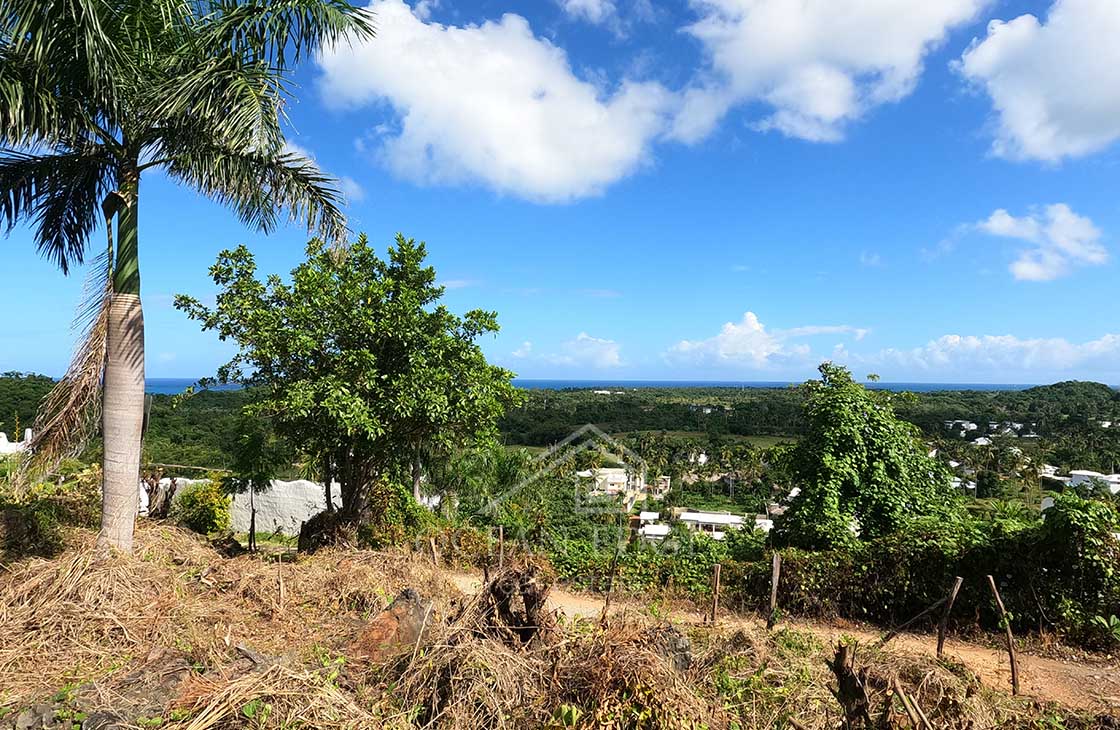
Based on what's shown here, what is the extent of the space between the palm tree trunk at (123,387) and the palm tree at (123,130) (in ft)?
0.04

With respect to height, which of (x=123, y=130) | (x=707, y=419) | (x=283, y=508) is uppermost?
(x=123, y=130)

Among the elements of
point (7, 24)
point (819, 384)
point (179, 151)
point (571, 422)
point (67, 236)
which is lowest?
point (571, 422)

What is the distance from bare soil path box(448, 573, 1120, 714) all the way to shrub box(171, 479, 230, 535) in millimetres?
10310

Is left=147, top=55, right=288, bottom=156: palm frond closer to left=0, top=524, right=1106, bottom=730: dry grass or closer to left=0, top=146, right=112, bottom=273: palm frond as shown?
left=0, top=146, right=112, bottom=273: palm frond

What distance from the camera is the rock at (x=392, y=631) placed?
5.54 m

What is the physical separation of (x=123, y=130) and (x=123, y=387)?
2.88m

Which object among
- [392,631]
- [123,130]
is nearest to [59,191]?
[123,130]

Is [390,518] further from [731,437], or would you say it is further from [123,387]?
[731,437]

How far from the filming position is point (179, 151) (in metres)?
6.99

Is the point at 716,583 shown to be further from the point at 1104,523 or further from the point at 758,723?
the point at 1104,523

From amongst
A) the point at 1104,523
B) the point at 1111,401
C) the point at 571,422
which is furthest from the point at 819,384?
the point at 1111,401

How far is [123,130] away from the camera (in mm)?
6949

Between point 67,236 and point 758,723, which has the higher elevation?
point 67,236

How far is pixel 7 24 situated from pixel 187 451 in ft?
61.2
